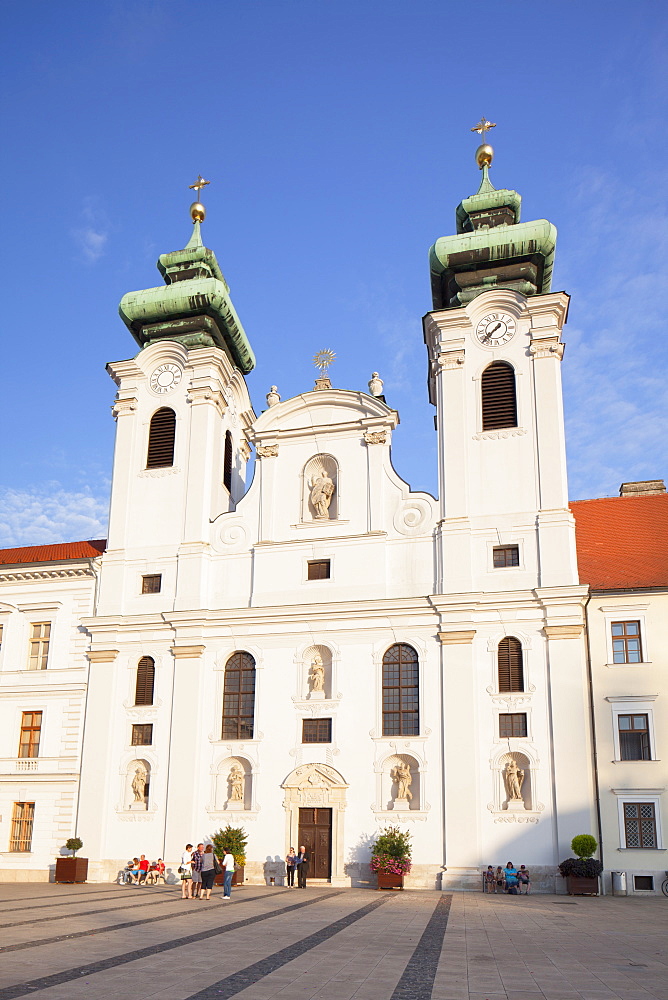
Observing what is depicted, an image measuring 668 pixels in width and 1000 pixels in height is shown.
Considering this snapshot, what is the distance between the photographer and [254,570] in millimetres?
28828

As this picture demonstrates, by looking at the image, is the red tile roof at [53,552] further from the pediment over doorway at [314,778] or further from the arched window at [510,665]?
the arched window at [510,665]

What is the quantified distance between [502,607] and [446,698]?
298 cm

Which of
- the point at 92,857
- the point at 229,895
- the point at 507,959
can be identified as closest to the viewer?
the point at 507,959

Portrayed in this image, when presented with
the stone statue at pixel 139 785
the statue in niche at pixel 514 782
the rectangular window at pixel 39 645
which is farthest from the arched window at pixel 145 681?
the statue in niche at pixel 514 782

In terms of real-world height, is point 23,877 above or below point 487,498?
below

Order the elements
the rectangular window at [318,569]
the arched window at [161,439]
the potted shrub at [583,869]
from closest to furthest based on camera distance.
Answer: the potted shrub at [583,869] → the rectangular window at [318,569] → the arched window at [161,439]

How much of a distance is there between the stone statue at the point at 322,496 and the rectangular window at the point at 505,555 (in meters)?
5.36

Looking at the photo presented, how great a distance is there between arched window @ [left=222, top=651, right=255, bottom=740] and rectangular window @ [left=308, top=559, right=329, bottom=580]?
10.1 ft

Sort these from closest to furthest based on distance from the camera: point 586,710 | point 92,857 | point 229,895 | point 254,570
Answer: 1. point 229,895
2. point 586,710
3. point 92,857
4. point 254,570

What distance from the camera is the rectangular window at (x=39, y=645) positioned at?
2995 cm

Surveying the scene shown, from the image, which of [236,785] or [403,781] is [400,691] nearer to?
[403,781]

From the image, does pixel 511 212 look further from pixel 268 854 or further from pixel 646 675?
pixel 268 854

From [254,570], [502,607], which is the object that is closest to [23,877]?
[254,570]

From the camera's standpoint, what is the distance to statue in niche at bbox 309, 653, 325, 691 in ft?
88.5
